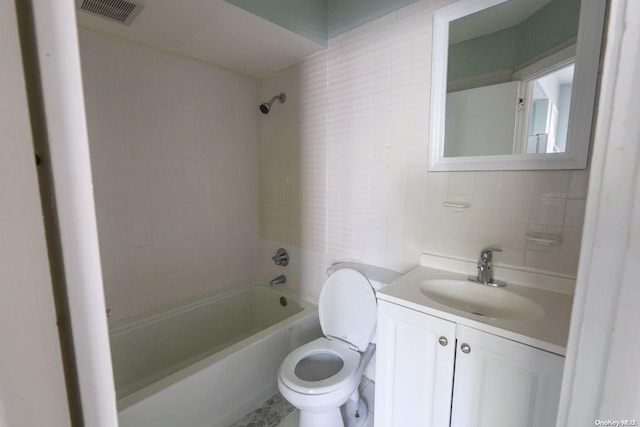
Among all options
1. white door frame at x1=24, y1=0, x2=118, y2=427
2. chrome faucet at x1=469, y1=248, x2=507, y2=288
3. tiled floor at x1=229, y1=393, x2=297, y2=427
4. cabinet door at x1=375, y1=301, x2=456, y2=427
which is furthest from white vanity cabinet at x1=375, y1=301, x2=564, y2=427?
white door frame at x1=24, y1=0, x2=118, y2=427

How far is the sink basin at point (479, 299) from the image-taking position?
1.09 meters

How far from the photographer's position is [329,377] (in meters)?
1.49

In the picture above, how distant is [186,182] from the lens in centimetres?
198

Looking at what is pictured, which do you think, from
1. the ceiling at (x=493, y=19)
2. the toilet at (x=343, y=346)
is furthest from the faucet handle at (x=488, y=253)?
the ceiling at (x=493, y=19)

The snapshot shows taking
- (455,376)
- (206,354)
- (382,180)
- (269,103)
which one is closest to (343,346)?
(455,376)

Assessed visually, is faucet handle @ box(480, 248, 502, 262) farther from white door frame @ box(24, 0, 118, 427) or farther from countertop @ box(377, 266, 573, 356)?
white door frame @ box(24, 0, 118, 427)

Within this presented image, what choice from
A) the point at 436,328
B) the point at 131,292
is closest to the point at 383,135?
the point at 436,328

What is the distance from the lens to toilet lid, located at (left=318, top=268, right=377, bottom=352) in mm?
1522

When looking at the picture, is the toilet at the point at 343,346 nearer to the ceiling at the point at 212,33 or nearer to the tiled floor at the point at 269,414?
the tiled floor at the point at 269,414

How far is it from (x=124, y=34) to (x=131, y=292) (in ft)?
5.10

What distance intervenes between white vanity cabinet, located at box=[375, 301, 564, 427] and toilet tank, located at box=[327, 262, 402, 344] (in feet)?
1.23

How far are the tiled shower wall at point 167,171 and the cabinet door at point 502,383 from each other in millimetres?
1805

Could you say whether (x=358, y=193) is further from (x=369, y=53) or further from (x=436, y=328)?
(x=436, y=328)

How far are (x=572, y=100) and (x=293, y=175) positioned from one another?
5.16 feet
